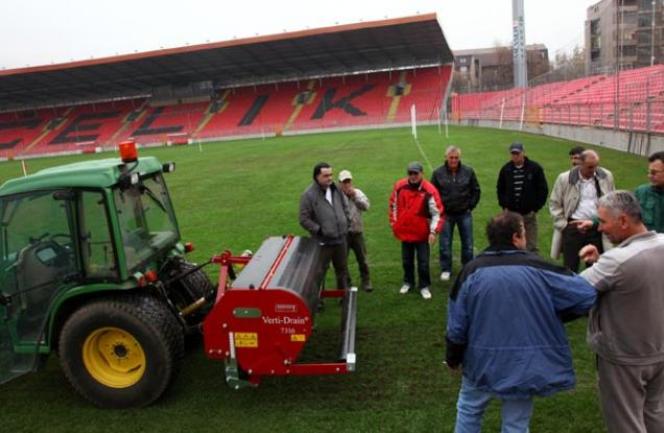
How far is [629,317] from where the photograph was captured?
274cm

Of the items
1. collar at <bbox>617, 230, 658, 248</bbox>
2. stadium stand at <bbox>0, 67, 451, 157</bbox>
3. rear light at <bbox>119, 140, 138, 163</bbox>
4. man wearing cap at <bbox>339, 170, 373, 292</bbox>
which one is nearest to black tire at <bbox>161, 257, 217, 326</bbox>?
rear light at <bbox>119, 140, 138, 163</bbox>

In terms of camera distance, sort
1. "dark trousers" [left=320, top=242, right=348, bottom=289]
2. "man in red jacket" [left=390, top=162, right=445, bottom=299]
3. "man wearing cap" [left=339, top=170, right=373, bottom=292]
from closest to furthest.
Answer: "dark trousers" [left=320, top=242, right=348, bottom=289]
"man in red jacket" [left=390, top=162, right=445, bottom=299]
"man wearing cap" [left=339, top=170, right=373, bottom=292]

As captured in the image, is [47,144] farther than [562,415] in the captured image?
Yes

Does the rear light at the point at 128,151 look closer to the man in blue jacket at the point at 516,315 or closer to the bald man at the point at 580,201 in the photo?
the man in blue jacket at the point at 516,315

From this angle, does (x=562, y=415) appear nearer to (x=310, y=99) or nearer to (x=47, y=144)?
(x=310, y=99)

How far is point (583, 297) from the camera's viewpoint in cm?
262

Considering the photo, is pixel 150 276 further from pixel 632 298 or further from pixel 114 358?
pixel 632 298

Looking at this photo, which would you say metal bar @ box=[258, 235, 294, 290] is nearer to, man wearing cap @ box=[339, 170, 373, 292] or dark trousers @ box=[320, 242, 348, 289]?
dark trousers @ box=[320, 242, 348, 289]

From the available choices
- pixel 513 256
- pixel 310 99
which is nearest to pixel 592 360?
pixel 513 256

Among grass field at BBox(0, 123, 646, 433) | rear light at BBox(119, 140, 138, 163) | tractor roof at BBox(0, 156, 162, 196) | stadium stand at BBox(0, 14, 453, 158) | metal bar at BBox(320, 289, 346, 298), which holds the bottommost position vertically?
grass field at BBox(0, 123, 646, 433)

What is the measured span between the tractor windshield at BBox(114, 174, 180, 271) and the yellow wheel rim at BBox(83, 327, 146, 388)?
607mm

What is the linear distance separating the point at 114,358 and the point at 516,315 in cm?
324

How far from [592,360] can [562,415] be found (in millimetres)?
984

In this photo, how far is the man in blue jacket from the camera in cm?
262
